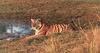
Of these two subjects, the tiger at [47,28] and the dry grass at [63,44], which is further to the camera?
the tiger at [47,28]

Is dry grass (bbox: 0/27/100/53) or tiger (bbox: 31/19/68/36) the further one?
tiger (bbox: 31/19/68/36)

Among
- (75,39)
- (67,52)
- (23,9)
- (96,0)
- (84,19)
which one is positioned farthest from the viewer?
(96,0)

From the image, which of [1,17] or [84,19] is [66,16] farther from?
[1,17]

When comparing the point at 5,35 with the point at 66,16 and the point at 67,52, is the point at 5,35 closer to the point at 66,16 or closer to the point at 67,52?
the point at 66,16

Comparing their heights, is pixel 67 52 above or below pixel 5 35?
above

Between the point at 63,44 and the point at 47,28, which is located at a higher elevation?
the point at 63,44

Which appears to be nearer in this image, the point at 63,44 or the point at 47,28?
the point at 63,44

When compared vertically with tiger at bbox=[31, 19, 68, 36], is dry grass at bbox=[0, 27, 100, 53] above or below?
above

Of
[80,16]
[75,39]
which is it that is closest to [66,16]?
[80,16]

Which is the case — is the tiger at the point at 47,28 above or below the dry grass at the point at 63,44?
below

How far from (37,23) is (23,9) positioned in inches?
254

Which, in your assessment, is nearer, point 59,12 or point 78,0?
point 59,12

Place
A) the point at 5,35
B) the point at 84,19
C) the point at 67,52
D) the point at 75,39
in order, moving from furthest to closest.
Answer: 1. the point at 84,19
2. the point at 5,35
3. the point at 75,39
4. the point at 67,52

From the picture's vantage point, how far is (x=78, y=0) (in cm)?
2109
